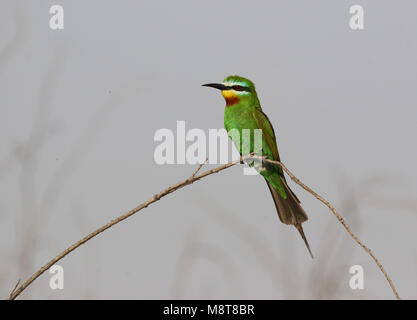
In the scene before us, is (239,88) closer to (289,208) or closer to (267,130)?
(267,130)

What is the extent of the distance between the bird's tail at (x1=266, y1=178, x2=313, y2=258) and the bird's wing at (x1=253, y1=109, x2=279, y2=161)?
0.33 metres

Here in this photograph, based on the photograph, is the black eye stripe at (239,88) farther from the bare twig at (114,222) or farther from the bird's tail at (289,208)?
the bare twig at (114,222)

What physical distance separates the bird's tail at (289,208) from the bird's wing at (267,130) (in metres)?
0.33

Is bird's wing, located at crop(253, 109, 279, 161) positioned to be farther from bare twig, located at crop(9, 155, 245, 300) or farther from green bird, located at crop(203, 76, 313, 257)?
bare twig, located at crop(9, 155, 245, 300)

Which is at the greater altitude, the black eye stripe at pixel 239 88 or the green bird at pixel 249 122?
the black eye stripe at pixel 239 88

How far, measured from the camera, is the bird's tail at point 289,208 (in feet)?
9.88

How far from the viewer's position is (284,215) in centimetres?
→ 309

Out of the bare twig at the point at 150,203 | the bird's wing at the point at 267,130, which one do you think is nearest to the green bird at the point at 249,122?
the bird's wing at the point at 267,130

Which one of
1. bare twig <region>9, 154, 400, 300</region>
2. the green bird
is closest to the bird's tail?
the green bird

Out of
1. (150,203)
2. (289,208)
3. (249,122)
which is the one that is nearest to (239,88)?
(249,122)

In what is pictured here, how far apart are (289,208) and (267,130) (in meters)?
0.78

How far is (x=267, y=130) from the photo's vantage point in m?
3.80
